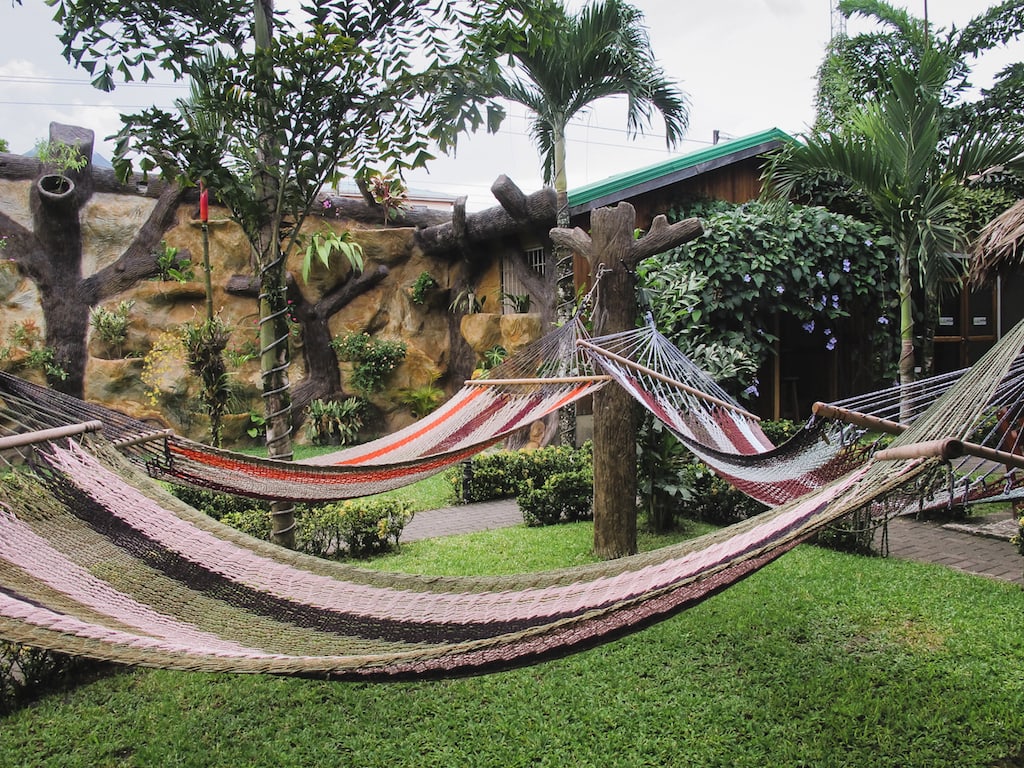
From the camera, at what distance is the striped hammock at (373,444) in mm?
2088

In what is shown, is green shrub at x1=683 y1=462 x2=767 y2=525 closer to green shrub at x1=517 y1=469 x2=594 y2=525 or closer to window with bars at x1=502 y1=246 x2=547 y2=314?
green shrub at x1=517 y1=469 x2=594 y2=525

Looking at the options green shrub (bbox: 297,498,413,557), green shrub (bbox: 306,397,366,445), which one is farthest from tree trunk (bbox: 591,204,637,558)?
green shrub (bbox: 306,397,366,445)

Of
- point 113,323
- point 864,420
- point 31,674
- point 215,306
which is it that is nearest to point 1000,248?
point 864,420

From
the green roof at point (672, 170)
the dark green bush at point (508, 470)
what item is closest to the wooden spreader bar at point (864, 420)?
the dark green bush at point (508, 470)

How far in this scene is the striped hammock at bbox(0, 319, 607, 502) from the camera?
2088mm

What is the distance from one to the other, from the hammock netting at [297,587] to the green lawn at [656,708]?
1.93 feet

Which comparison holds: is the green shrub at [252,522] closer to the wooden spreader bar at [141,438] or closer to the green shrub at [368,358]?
the wooden spreader bar at [141,438]

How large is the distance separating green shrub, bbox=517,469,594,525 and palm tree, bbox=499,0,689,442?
1840mm

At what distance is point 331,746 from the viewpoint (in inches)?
75.2

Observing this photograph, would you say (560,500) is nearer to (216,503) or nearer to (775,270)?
(216,503)

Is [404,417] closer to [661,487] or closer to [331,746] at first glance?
[661,487]

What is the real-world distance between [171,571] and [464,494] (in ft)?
12.3

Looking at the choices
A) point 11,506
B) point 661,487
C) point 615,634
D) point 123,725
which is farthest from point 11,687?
point 661,487

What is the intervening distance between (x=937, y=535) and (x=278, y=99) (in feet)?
12.8
